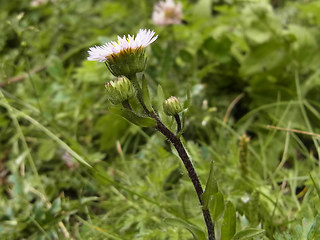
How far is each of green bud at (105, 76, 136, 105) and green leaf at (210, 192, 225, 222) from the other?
26 cm

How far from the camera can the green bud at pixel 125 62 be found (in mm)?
729

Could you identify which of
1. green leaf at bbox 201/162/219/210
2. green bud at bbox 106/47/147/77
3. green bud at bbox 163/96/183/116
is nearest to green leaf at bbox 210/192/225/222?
green leaf at bbox 201/162/219/210

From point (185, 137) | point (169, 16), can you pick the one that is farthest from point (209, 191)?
point (169, 16)

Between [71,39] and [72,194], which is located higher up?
[71,39]

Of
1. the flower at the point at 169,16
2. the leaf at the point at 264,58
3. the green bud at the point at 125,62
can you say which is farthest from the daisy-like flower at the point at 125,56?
the flower at the point at 169,16

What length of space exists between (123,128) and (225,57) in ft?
1.67

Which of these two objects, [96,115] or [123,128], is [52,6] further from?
[123,128]

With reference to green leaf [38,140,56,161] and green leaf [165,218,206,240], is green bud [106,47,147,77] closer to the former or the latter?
green leaf [165,218,206,240]

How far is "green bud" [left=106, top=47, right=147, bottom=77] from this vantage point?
73 cm

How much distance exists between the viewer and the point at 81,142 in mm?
1686

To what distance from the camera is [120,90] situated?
71 centimetres

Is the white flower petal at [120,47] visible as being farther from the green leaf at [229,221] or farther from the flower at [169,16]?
the flower at [169,16]

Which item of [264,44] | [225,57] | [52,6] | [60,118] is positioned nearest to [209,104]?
[225,57]

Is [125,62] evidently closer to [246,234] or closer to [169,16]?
[246,234]
